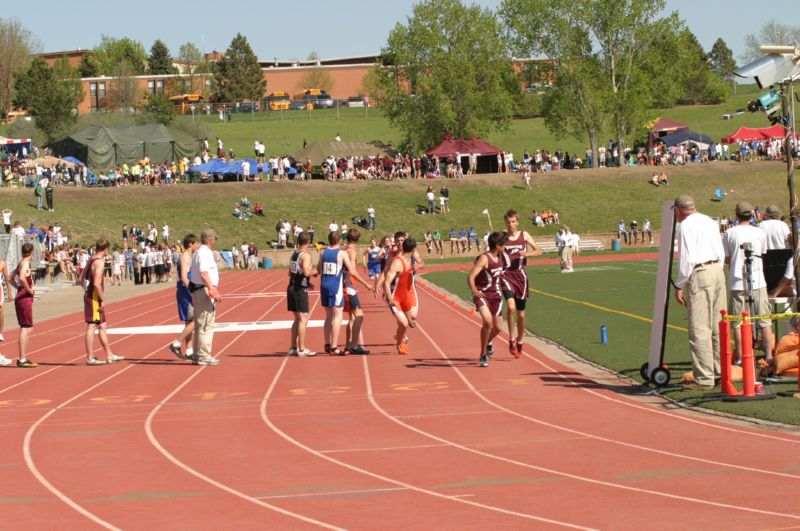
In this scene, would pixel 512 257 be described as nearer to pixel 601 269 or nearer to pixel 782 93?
pixel 782 93

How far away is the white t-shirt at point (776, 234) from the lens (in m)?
14.7

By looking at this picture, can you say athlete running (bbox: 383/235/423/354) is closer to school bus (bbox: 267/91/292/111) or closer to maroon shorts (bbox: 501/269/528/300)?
maroon shorts (bbox: 501/269/528/300)

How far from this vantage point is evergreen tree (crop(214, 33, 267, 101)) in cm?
13175

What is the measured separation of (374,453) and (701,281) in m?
4.32

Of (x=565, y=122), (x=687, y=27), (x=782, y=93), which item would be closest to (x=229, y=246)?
(x=565, y=122)

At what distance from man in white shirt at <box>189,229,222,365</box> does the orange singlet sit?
259cm

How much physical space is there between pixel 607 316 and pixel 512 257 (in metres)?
6.90

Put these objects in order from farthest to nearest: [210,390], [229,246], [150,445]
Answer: [229,246], [210,390], [150,445]

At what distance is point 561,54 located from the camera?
80.5 metres

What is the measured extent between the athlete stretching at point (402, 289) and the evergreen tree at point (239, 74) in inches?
4593

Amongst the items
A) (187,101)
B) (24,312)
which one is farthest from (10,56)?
(24,312)

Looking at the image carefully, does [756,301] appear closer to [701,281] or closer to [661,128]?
[701,281]

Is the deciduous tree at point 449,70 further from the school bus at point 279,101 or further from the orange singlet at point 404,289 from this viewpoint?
the orange singlet at point 404,289

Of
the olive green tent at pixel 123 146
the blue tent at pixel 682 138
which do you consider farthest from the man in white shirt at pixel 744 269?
the blue tent at pixel 682 138
